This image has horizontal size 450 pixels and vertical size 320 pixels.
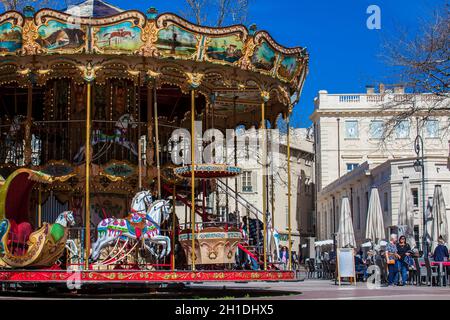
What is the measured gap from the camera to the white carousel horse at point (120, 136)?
74.6 feet

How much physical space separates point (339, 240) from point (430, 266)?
411 inches

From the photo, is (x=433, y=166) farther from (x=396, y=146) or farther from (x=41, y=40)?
(x=41, y=40)

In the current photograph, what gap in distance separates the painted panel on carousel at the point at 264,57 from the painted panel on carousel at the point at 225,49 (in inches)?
21.2

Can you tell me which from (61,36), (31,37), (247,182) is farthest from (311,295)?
(247,182)

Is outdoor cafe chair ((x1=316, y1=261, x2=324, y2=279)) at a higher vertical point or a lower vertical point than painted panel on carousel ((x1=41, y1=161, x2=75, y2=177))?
lower

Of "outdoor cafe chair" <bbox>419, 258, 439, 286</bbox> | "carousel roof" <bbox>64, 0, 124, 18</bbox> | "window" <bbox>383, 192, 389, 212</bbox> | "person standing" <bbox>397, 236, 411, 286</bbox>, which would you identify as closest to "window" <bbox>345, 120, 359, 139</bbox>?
"window" <bbox>383, 192, 389, 212</bbox>

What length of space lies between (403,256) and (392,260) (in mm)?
405

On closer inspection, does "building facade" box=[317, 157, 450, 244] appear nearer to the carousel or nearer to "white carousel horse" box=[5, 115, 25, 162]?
the carousel

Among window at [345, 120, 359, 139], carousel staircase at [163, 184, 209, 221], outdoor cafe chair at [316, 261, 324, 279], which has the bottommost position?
outdoor cafe chair at [316, 261, 324, 279]

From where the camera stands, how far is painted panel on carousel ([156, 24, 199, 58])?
65.1 ft

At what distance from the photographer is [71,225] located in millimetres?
20703

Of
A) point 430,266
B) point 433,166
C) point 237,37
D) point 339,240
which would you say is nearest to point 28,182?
point 237,37

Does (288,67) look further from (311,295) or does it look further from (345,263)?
(345,263)

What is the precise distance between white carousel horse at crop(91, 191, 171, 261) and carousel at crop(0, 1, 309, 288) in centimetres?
3
